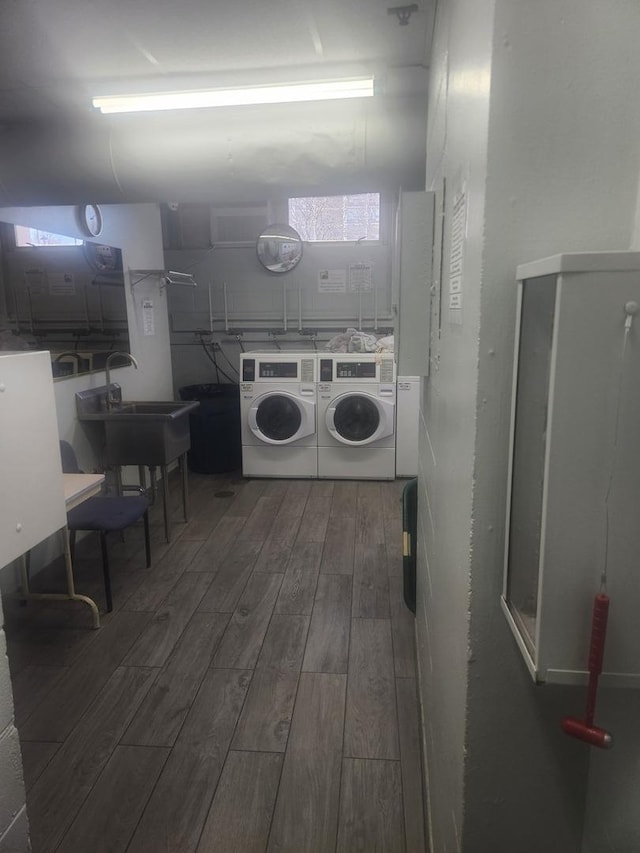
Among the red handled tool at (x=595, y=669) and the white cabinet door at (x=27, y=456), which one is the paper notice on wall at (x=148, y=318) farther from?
the red handled tool at (x=595, y=669)

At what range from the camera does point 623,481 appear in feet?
2.10

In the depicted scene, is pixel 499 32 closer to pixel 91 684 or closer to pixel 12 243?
pixel 91 684

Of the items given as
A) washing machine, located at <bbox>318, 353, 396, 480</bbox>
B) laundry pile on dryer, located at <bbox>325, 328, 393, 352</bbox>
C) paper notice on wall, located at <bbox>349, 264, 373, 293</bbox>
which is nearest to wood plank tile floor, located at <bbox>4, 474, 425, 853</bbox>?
washing machine, located at <bbox>318, 353, 396, 480</bbox>

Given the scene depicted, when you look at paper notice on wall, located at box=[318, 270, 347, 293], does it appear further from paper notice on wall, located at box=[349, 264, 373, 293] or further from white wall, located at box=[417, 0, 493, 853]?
white wall, located at box=[417, 0, 493, 853]

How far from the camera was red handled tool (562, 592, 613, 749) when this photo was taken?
65cm

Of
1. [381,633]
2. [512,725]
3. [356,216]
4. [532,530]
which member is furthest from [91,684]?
[356,216]

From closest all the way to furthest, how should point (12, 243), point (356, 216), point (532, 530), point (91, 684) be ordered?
point (532, 530), point (91, 684), point (12, 243), point (356, 216)

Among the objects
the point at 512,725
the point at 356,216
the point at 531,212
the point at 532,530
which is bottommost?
the point at 512,725

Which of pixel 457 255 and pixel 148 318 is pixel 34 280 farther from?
pixel 457 255

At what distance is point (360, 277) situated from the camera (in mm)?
5203

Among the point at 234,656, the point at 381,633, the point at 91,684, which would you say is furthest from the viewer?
the point at 381,633

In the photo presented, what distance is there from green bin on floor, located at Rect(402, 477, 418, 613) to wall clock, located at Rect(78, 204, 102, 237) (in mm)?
2644

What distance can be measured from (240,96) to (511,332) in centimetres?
219

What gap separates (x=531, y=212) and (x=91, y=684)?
7.36 ft
